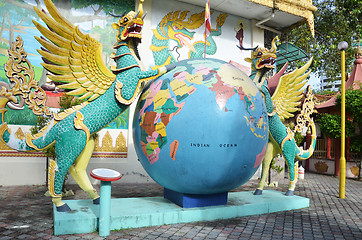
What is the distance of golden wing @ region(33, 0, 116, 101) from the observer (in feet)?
15.9

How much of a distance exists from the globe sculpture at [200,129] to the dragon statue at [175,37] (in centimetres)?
547

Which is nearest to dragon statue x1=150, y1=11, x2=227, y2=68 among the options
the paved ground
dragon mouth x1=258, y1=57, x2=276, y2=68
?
dragon mouth x1=258, y1=57, x2=276, y2=68

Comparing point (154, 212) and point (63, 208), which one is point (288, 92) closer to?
point (154, 212)

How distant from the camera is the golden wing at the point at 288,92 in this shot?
7070 mm

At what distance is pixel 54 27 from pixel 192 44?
687 cm

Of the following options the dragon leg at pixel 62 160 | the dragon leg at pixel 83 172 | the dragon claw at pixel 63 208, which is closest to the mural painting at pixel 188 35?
the dragon leg at pixel 83 172

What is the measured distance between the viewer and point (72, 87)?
5.01m

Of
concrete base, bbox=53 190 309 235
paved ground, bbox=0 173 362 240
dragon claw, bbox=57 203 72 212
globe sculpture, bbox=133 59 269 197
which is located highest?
globe sculpture, bbox=133 59 269 197

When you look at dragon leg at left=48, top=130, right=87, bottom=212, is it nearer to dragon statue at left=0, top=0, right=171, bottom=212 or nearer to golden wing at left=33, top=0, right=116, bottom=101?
dragon statue at left=0, top=0, right=171, bottom=212

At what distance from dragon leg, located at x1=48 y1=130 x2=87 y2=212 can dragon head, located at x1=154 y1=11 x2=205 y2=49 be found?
6.60m

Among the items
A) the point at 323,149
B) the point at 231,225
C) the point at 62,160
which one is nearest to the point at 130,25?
the point at 62,160

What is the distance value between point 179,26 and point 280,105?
18.1 feet

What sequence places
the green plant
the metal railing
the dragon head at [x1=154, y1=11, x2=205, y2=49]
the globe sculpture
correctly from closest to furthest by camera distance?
the globe sculpture → the dragon head at [x1=154, y1=11, x2=205, y2=49] → the green plant → the metal railing

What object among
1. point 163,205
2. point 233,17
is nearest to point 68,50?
point 163,205
